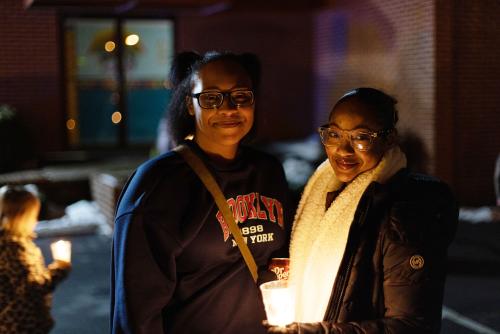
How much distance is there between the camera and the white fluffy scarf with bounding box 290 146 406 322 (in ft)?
7.41

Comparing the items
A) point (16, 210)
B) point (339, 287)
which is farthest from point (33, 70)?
point (339, 287)

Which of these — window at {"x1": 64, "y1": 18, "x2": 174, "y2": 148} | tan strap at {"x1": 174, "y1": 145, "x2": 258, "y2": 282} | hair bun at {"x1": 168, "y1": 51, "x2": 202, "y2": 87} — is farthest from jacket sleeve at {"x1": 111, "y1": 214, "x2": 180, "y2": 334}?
window at {"x1": 64, "y1": 18, "x2": 174, "y2": 148}

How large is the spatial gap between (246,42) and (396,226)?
13.6 m

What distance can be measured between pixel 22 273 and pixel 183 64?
2.08 metres

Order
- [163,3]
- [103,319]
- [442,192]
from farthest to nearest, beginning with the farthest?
[163,3], [103,319], [442,192]

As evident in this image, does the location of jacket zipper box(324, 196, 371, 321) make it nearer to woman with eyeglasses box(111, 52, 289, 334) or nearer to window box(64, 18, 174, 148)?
woman with eyeglasses box(111, 52, 289, 334)

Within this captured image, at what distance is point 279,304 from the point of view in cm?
207

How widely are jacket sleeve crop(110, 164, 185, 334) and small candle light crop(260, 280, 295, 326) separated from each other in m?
0.47

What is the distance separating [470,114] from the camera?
11.6m

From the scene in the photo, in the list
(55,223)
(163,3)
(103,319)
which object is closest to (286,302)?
(103,319)

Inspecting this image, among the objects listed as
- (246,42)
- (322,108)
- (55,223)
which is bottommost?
(55,223)

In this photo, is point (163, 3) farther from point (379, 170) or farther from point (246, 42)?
point (379, 170)

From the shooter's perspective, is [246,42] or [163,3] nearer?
[163,3]

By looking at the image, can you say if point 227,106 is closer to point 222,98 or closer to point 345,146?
point 222,98
